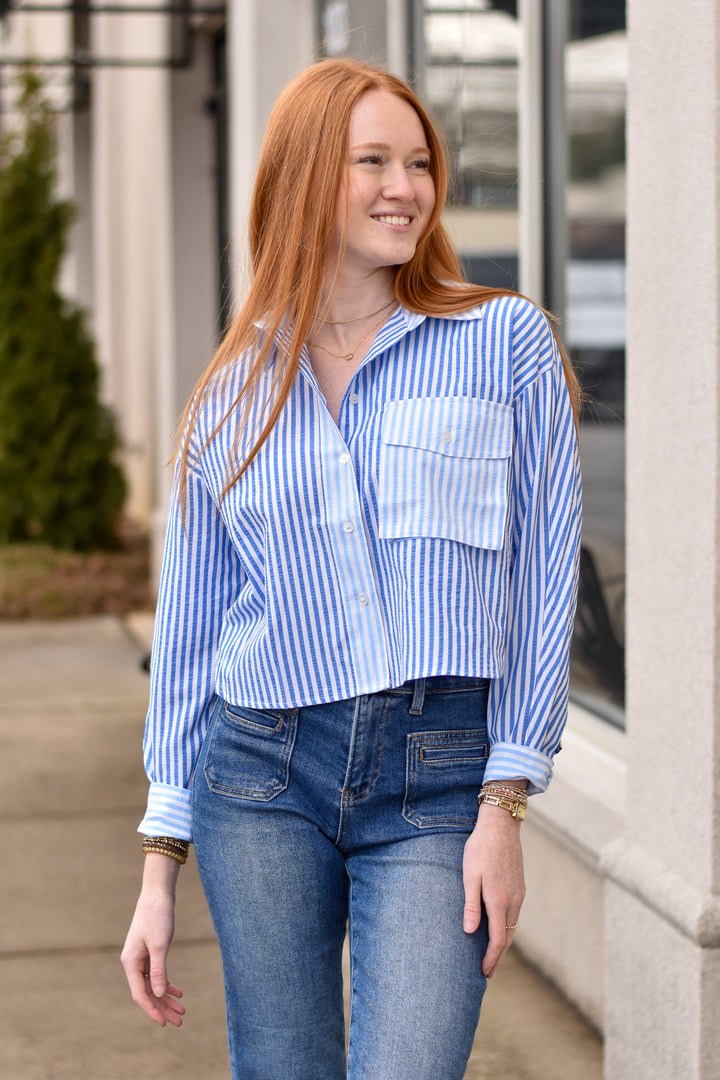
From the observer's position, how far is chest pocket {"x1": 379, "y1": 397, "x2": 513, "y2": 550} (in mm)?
1639

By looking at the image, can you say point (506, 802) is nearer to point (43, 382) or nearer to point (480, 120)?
point (480, 120)

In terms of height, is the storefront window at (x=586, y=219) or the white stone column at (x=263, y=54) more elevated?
the white stone column at (x=263, y=54)

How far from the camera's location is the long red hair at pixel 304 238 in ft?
5.60

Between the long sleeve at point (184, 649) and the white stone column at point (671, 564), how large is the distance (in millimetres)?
876

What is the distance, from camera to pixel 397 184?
5.59ft

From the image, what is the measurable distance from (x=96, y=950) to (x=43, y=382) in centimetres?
768

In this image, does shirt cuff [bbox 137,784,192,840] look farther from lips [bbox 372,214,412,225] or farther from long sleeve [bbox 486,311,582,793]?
lips [bbox 372,214,412,225]

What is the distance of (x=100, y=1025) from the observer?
3.31 meters

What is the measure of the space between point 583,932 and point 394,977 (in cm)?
178

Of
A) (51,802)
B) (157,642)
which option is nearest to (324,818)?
(157,642)

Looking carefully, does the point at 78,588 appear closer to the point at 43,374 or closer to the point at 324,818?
the point at 43,374

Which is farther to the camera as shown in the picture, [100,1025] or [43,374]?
[43,374]

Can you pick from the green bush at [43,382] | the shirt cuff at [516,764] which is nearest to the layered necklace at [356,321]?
the shirt cuff at [516,764]

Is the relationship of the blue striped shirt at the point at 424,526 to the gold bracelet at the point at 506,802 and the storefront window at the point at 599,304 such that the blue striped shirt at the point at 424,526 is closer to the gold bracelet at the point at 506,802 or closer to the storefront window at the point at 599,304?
the gold bracelet at the point at 506,802
